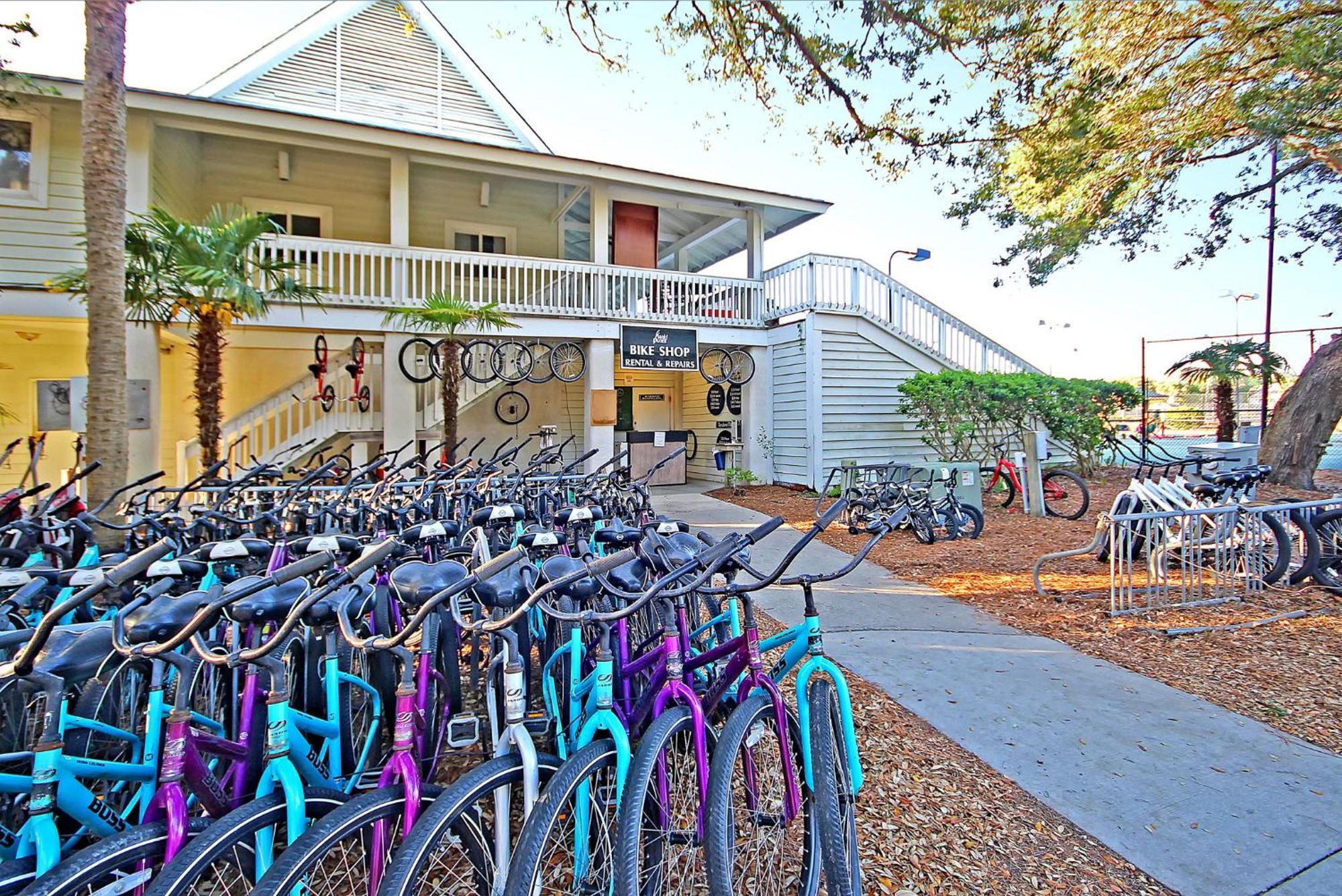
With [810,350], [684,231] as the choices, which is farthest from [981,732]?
[684,231]

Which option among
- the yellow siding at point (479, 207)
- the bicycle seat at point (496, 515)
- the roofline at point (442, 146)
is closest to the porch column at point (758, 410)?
the roofline at point (442, 146)

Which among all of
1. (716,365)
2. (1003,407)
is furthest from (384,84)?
(1003,407)

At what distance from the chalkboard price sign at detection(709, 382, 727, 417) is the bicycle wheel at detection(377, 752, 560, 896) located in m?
11.2

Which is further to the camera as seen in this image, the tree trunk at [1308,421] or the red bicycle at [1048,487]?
the tree trunk at [1308,421]

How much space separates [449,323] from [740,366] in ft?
18.2

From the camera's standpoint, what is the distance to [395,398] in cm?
930

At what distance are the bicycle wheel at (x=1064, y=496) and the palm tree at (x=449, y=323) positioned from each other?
26.7ft

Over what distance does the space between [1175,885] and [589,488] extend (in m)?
3.94

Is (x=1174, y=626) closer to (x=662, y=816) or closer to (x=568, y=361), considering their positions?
(x=662, y=816)

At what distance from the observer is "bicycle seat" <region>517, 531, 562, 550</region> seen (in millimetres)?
2453

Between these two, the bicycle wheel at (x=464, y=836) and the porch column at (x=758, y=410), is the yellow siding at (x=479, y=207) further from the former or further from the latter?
the bicycle wheel at (x=464, y=836)

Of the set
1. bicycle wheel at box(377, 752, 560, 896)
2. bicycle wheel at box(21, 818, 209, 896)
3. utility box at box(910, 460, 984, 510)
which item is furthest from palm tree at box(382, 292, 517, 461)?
bicycle wheel at box(21, 818, 209, 896)

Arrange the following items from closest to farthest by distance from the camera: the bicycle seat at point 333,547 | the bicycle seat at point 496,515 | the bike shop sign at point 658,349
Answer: the bicycle seat at point 333,547 < the bicycle seat at point 496,515 < the bike shop sign at point 658,349

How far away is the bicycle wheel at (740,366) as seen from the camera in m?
11.8
